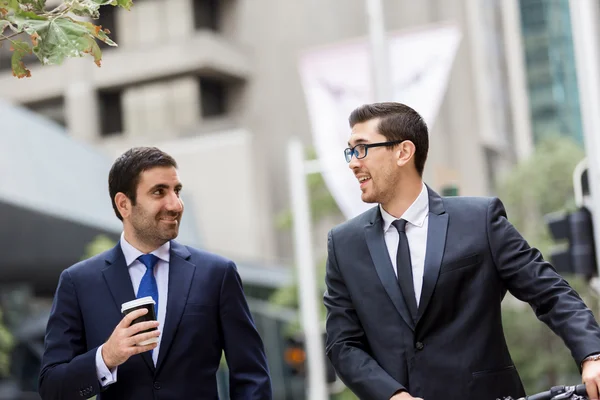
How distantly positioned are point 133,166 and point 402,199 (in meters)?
1.23

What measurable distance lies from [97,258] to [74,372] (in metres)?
0.60

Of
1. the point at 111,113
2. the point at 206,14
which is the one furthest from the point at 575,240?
the point at 111,113

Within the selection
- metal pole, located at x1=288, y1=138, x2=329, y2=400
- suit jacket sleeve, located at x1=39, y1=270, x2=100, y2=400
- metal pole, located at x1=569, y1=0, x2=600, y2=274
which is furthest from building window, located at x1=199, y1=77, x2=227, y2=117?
suit jacket sleeve, located at x1=39, y1=270, x2=100, y2=400

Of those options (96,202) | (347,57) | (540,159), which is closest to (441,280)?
(347,57)

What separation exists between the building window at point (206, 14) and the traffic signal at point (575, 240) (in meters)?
46.1

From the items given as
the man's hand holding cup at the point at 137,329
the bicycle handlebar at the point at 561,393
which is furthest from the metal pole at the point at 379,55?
the bicycle handlebar at the point at 561,393

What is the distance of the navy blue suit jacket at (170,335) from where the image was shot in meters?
4.83

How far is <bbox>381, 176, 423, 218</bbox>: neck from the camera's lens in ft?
15.6

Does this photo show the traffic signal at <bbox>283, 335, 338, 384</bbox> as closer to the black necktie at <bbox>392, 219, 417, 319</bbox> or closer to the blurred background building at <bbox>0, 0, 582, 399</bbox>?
the black necktie at <bbox>392, 219, 417, 319</bbox>

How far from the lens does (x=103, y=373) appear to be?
186 inches

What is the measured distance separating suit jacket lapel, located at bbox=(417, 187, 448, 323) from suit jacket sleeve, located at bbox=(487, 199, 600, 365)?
0.66ft

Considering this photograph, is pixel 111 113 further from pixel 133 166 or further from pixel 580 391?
pixel 580 391

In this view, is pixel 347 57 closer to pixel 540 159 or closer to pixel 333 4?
pixel 540 159

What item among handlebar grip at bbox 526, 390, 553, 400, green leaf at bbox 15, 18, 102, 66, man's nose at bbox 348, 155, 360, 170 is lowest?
handlebar grip at bbox 526, 390, 553, 400
